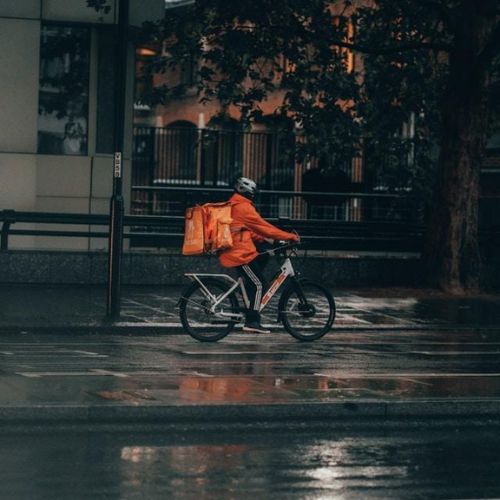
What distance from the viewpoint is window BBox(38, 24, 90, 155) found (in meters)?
25.3

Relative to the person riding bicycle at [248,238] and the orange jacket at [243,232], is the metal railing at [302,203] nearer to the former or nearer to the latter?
the person riding bicycle at [248,238]

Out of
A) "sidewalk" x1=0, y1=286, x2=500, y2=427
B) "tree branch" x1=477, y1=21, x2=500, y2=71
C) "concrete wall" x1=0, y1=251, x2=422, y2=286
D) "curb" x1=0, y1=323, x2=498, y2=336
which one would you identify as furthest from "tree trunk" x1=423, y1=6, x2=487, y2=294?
"curb" x1=0, y1=323, x2=498, y2=336

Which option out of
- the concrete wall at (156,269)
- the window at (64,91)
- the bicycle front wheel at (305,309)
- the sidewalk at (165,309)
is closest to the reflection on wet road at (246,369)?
the bicycle front wheel at (305,309)

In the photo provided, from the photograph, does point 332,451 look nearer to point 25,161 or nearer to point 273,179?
point 25,161

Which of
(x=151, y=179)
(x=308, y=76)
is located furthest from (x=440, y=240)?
(x=151, y=179)

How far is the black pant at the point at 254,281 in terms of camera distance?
51.6ft

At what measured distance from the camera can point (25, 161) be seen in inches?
966

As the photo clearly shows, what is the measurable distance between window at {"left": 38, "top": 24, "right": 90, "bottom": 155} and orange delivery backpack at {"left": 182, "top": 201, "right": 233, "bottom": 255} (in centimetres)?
1023

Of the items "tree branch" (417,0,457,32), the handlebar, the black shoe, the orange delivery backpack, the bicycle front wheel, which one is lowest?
the black shoe

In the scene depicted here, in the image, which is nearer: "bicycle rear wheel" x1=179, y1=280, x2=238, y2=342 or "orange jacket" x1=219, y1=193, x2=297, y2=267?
"orange jacket" x1=219, y1=193, x2=297, y2=267

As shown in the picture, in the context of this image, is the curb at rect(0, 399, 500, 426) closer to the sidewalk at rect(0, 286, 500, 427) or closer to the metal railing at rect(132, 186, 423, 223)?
the sidewalk at rect(0, 286, 500, 427)

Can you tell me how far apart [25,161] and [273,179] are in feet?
16.8

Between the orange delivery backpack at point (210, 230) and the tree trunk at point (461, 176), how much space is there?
8521mm

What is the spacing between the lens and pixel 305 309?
1606 centimetres
